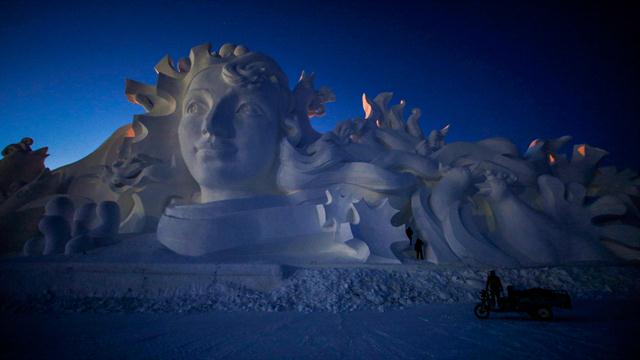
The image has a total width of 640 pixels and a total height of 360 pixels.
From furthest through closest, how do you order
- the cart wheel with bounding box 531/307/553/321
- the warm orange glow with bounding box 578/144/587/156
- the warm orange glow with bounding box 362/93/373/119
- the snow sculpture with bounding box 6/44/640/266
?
the warm orange glow with bounding box 362/93/373/119 < the warm orange glow with bounding box 578/144/587/156 < the snow sculpture with bounding box 6/44/640/266 < the cart wheel with bounding box 531/307/553/321

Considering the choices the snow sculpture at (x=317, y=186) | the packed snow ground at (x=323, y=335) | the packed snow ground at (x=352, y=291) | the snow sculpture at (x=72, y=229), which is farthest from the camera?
the snow sculpture at (x=317, y=186)

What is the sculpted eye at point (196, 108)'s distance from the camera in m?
6.94

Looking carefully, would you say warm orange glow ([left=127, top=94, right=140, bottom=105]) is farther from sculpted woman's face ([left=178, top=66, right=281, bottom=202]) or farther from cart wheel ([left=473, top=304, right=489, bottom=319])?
cart wheel ([left=473, top=304, right=489, bottom=319])

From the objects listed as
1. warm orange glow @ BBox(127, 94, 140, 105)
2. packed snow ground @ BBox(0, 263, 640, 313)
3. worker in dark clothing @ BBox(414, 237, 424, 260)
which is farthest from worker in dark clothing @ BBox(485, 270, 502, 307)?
warm orange glow @ BBox(127, 94, 140, 105)

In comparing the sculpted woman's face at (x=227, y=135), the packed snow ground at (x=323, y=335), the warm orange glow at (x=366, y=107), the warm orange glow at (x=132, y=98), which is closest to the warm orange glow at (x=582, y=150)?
the warm orange glow at (x=366, y=107)

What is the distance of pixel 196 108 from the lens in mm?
6969

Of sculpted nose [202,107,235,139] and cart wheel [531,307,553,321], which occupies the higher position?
sculpted nose [202,107,235,139]

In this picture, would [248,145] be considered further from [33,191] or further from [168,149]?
[33,191]

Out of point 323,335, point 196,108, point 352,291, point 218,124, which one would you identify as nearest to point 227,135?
point 218,124

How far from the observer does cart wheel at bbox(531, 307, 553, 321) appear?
353 centimetres

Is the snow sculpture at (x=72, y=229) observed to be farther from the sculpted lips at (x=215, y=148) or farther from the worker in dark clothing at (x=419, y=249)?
the worker in dark clothing at (x=419, y=249)

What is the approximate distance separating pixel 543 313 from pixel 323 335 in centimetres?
241

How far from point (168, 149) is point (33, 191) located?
375 centimetres

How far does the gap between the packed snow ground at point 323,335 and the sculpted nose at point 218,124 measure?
3.61 m
